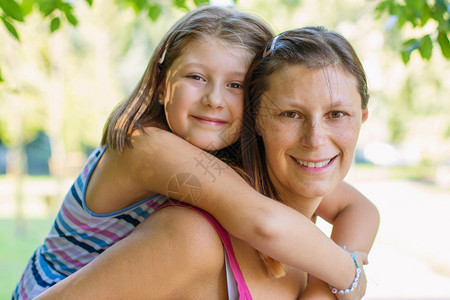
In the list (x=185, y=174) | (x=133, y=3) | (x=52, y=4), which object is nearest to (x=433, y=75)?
(x=133, y=3)

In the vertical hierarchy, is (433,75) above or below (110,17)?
below

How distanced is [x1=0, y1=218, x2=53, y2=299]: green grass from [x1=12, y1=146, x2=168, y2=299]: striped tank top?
22.7 feet

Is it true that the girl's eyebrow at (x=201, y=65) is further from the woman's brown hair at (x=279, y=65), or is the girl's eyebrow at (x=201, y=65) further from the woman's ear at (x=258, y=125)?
the woman's ear at (x=258, y=125)

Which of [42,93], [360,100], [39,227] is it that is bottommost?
[39,227]

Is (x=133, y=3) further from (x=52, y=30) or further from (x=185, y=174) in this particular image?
(x=185, y=174)

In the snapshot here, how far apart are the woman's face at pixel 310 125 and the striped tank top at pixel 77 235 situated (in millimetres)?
505

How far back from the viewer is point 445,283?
838 cm

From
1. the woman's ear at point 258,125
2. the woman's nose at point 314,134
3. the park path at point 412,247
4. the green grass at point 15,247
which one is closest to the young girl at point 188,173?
the woman's ear at point 258,125

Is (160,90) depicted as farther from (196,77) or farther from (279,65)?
(279,65)

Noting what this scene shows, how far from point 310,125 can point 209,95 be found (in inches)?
19.1

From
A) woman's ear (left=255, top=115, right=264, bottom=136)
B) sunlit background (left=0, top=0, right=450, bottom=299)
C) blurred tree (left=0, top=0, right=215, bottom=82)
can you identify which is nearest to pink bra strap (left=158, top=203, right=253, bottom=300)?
woman's ear (left=255, top=115, right=264, bottom=136)

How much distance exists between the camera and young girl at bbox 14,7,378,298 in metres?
1.61

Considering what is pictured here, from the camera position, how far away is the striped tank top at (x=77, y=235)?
6.29 ft

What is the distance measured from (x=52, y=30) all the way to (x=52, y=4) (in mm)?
176
